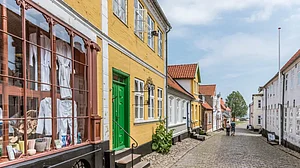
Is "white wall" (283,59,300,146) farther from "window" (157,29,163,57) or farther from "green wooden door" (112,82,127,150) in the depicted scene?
"green wooden door" (112,82,127,150)

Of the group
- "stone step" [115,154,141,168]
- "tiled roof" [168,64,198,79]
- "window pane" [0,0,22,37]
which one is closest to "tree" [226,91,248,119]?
"tiled roof" [168,64,198,79]

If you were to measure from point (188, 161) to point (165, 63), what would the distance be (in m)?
6.35

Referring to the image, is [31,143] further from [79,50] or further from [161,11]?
[161,11]

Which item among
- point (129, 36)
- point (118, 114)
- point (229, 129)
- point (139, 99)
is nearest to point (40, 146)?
point (118, 114)

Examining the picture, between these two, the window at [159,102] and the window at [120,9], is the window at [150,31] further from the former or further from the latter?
the window at [120,9]

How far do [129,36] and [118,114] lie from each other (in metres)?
2.70

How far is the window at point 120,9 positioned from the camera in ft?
27.6

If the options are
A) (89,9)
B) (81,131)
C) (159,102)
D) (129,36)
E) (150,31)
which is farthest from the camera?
(159,102)

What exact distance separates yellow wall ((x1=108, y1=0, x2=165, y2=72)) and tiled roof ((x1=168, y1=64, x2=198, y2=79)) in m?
12.9

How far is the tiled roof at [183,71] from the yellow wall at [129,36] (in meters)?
12.9

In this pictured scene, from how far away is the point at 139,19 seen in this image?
426 inches

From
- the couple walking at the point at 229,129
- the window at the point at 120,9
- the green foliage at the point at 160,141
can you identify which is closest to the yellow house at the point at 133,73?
the window at the point at 120,9

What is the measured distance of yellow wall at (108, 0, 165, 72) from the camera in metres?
8.02

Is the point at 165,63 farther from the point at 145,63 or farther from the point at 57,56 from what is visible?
the point at 57,56
